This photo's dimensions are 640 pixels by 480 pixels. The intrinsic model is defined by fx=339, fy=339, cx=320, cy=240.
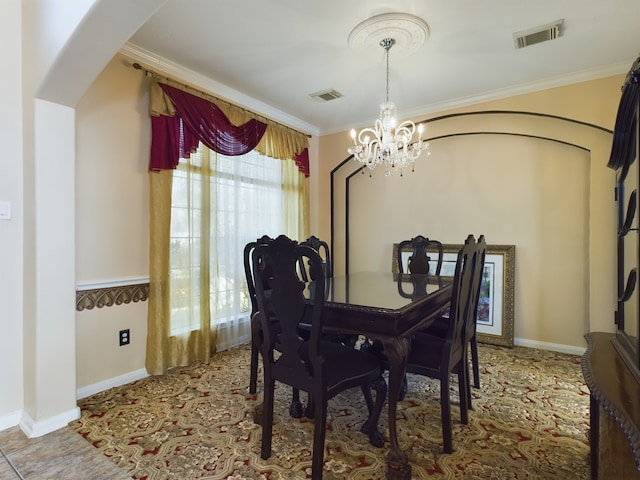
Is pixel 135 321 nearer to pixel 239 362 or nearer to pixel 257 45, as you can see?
pixel 239 362

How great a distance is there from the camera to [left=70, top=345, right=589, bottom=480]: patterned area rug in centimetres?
169

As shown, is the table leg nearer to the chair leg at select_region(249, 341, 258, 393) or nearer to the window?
the chair leg at select_region(249, 341, 258, 393)

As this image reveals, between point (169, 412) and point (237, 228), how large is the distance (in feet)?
6.07

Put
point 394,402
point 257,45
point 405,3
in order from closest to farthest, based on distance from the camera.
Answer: point 394,402
point 405,3
point 257,45

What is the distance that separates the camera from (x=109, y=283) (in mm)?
2576

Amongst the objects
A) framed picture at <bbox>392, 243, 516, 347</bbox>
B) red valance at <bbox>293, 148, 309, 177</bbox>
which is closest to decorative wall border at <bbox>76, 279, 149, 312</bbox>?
red valance at <bbox>293, 148, 309, 177</bbox>

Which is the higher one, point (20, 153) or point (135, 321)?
point (20, 153)

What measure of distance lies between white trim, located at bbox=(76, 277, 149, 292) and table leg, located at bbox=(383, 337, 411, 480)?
2.11 m

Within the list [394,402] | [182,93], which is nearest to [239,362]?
[394,402]

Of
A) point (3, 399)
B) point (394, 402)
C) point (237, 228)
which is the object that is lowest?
point (3, 399)

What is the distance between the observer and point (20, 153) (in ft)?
6.92

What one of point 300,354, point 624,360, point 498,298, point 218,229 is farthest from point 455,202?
point 300,354

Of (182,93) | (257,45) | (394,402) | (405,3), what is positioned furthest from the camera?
(182,93)

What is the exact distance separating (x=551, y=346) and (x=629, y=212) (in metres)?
2.58
